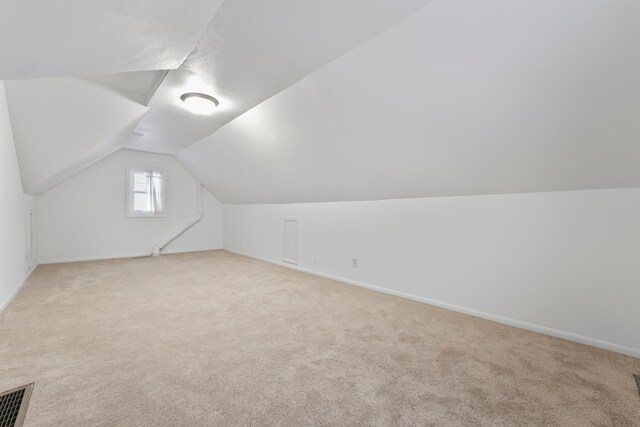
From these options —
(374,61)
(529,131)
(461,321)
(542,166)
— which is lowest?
(461,321)

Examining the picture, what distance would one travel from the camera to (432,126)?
7.45ft

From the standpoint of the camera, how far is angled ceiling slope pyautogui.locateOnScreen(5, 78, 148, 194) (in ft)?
7.75

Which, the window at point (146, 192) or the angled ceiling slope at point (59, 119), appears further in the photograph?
the window at point (146, 192)

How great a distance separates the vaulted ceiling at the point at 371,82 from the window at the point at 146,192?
246 cm

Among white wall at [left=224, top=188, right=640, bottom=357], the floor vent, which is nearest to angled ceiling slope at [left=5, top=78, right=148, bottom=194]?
the floor vent

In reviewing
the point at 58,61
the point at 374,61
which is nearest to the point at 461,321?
the point at 374,61

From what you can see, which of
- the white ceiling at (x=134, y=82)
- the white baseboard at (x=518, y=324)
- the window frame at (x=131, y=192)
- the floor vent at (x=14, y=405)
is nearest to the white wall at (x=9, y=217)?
the white ceiling at (x=134, y=82)

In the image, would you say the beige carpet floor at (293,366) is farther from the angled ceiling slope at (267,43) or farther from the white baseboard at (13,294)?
the angled ceiling slope at (267,43)

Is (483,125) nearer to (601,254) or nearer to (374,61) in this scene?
(374,61)

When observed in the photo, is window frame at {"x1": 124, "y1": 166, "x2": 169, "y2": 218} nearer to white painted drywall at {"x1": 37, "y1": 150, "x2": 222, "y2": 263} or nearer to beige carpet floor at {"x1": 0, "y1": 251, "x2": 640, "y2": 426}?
white painted drywall at {"x1": 37, "y1": 150, "x2": 222, "y2": 263}

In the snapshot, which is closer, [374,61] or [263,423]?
[263,423]

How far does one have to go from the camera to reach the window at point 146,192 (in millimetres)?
5945

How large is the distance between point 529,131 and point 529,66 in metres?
0.52

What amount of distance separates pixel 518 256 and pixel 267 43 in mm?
2761
